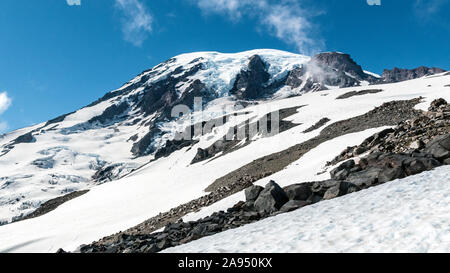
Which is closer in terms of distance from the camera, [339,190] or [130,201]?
[339,190]

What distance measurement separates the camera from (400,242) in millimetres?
7496

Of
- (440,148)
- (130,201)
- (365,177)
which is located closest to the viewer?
(365,177)

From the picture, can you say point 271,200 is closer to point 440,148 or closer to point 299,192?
point 299,192

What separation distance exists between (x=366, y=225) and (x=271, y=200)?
633cm

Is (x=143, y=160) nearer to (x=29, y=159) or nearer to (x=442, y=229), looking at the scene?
(x=29, y=159)

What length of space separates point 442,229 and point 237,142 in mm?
58381

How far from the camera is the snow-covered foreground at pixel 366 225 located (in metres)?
7.62

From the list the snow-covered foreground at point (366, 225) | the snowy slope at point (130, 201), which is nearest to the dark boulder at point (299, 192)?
the snow-covered foreground at point (366, 225)

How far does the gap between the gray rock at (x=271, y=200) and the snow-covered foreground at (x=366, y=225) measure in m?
1.83

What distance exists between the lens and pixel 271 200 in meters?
15.1

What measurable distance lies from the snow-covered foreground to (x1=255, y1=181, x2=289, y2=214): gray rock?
1829 mm

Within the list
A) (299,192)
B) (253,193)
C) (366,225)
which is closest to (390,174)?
(299,192)

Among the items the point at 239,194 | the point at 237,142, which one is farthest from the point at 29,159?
the point at 239,194

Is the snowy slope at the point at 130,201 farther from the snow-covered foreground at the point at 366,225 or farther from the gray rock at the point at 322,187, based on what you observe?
the snow-covered foreground at the point at 366,225
